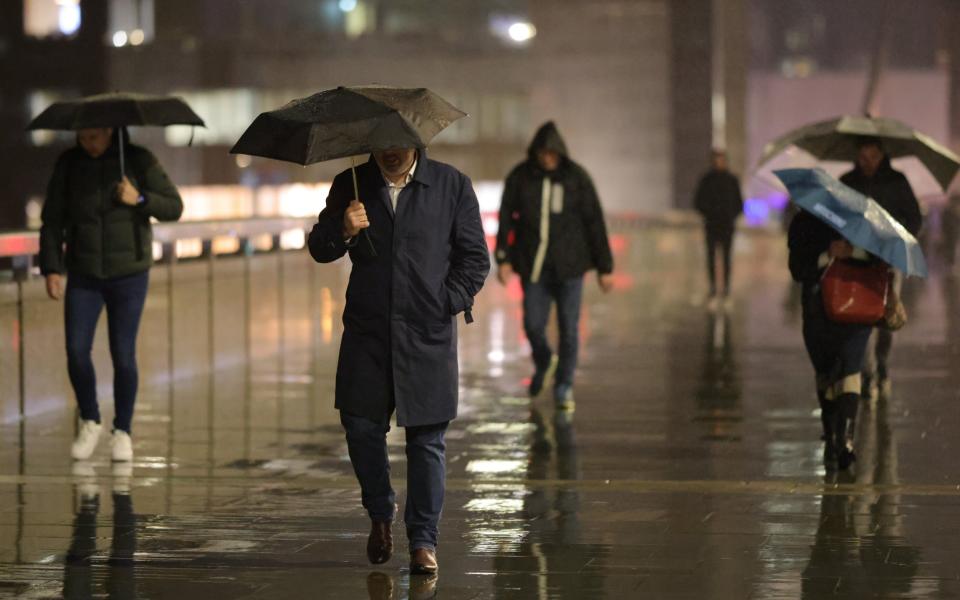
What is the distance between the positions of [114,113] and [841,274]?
153 inches

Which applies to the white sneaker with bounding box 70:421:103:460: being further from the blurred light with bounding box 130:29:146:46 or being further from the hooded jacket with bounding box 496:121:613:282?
the blurred light with bounding box 130:29:146:46

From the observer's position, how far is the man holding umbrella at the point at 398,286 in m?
7.53

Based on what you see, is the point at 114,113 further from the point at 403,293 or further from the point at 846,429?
the point at 846,429

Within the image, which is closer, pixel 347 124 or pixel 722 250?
pixel 347 124

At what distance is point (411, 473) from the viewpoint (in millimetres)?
7602

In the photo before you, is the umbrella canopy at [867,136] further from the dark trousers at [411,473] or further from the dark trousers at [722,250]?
the dark trousers at [722,250]

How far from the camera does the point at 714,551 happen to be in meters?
A: 7.87

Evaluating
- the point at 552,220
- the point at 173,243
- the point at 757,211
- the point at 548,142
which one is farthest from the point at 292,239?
the point at 757,211

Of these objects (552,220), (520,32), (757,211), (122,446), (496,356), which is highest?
(520,32)

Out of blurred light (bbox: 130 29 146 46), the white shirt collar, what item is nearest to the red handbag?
the white shirt collar

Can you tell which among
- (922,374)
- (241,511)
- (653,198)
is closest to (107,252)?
(241,511)

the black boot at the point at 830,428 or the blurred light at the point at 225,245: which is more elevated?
the blurred light at the point at 225,245

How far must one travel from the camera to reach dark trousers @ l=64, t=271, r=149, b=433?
1072 centimetres

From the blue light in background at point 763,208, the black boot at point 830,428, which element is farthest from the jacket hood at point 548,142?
the blue light in background at point 763,208
